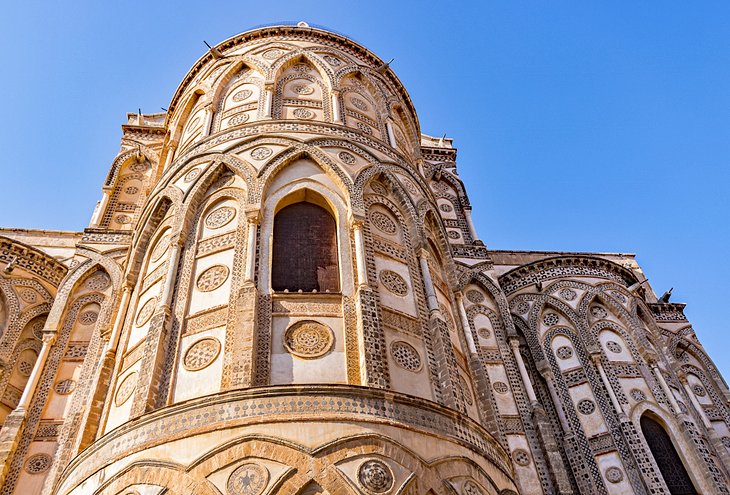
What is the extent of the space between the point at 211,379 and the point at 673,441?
28.1 feet

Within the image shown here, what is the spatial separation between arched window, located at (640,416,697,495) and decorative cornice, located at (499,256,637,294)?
372 cm

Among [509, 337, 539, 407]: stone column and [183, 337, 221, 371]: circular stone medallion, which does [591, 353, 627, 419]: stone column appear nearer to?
[509, 337, 539, 407]: stone column

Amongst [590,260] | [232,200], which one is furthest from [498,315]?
[232,200]

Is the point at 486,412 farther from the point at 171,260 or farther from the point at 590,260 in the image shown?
the point at 590,260

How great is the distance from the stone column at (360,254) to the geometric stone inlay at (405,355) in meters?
0.93

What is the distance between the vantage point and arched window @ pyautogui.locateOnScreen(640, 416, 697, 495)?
10.4 meters

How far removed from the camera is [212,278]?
8250 mm

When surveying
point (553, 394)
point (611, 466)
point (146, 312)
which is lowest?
point (611, 466)

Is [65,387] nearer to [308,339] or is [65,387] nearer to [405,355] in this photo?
[308,339]

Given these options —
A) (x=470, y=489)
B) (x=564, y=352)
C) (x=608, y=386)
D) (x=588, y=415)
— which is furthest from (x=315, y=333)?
(x=564, y=352)

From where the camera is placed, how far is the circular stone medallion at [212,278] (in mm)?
8148

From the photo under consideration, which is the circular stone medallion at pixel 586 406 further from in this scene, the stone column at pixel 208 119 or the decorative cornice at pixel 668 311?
the stone column at pixel 208 119

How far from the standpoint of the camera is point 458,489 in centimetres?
638

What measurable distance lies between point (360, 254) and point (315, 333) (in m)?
1.51
